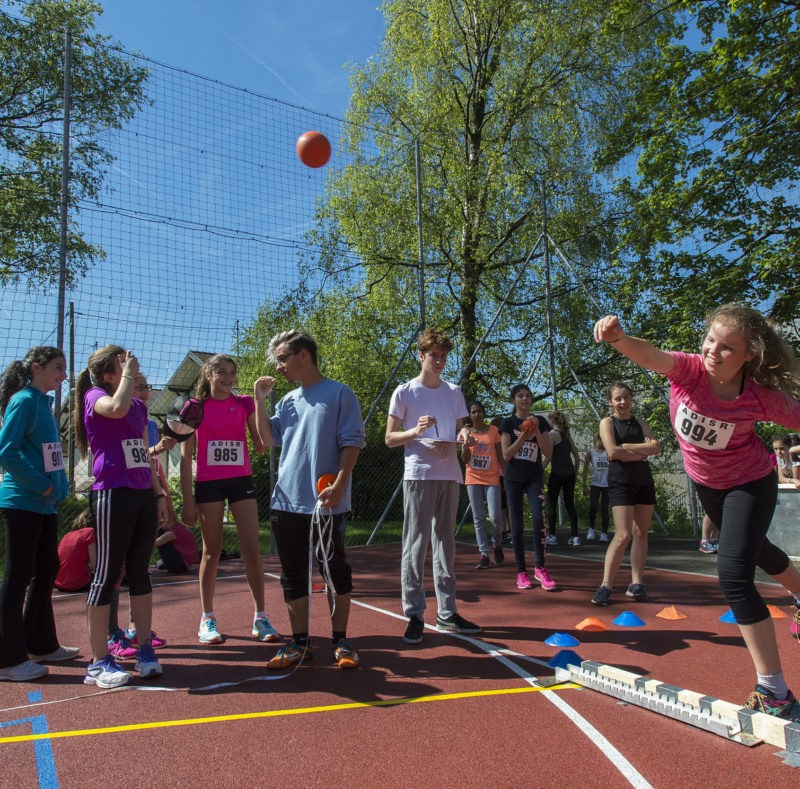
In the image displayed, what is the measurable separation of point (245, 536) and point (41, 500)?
1321 mm

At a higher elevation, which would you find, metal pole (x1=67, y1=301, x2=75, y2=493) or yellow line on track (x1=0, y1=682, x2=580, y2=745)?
metal pole (x1=67, y1=301, x2=75, y2=493)

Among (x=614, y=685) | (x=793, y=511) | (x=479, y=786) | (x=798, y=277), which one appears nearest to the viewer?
(x=479, y=786)

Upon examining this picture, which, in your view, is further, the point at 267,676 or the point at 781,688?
the point at 267,676

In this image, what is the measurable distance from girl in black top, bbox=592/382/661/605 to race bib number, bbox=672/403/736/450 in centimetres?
244

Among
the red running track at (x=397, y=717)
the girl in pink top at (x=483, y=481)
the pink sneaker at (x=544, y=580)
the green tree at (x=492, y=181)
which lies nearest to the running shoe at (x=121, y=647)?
the red running track at (x=397, y=717)

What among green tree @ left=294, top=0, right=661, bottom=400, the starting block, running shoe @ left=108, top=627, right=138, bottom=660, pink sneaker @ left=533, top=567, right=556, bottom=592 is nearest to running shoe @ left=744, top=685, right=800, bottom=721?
the starting block

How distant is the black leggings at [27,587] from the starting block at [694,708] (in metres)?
3.36

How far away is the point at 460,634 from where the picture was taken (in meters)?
4.81

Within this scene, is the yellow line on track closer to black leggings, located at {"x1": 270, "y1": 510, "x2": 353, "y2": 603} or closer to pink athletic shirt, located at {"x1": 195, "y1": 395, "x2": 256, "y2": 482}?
black leggings, located at {"x1": 270, "y1": 510, "x2": 353, "y2": 603}

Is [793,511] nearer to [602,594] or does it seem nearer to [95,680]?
[602,594]

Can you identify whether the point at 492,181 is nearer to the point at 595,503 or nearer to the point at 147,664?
the point at 595,503

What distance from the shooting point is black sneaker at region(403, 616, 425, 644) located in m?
4.57

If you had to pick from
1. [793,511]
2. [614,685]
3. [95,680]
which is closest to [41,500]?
[95,680]

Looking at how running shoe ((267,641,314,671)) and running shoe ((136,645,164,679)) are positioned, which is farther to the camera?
running shoe ((267,641,314,671))
